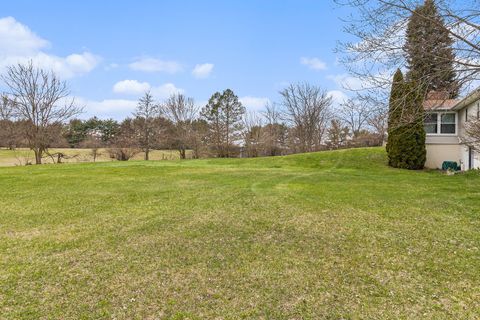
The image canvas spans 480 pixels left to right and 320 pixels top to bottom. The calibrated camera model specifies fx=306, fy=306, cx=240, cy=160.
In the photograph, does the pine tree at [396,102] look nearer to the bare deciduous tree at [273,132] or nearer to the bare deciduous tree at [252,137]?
the bare deciduous tree at [252,137]

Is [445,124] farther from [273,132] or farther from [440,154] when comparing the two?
[273,132]

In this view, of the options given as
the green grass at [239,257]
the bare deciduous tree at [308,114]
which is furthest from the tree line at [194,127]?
the green grass at [239,257]

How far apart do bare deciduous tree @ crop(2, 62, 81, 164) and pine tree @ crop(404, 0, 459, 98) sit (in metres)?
21.8

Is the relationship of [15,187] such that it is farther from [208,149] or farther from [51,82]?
[208,149]

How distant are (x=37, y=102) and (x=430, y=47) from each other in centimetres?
2265

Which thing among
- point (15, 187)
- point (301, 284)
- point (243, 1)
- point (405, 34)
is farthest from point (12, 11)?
point (301, 284)

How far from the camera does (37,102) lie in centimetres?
2030

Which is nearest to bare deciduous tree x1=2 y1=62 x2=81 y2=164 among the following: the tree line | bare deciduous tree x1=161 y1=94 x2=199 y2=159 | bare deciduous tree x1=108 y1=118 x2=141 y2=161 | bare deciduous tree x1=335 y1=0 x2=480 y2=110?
the tree line

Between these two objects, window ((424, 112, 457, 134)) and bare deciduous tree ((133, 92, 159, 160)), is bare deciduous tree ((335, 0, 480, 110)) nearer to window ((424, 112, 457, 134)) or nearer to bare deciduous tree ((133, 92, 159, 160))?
window ((424, 112, 457, 134))

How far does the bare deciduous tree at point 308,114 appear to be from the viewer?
32.9 metres

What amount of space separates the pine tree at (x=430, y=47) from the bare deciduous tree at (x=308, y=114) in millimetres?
27427

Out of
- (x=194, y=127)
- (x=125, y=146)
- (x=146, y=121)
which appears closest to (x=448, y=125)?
(x=194, y=127)

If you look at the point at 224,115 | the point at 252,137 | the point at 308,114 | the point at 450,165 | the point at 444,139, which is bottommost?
the point at 450,165

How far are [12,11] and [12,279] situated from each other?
14.1m
